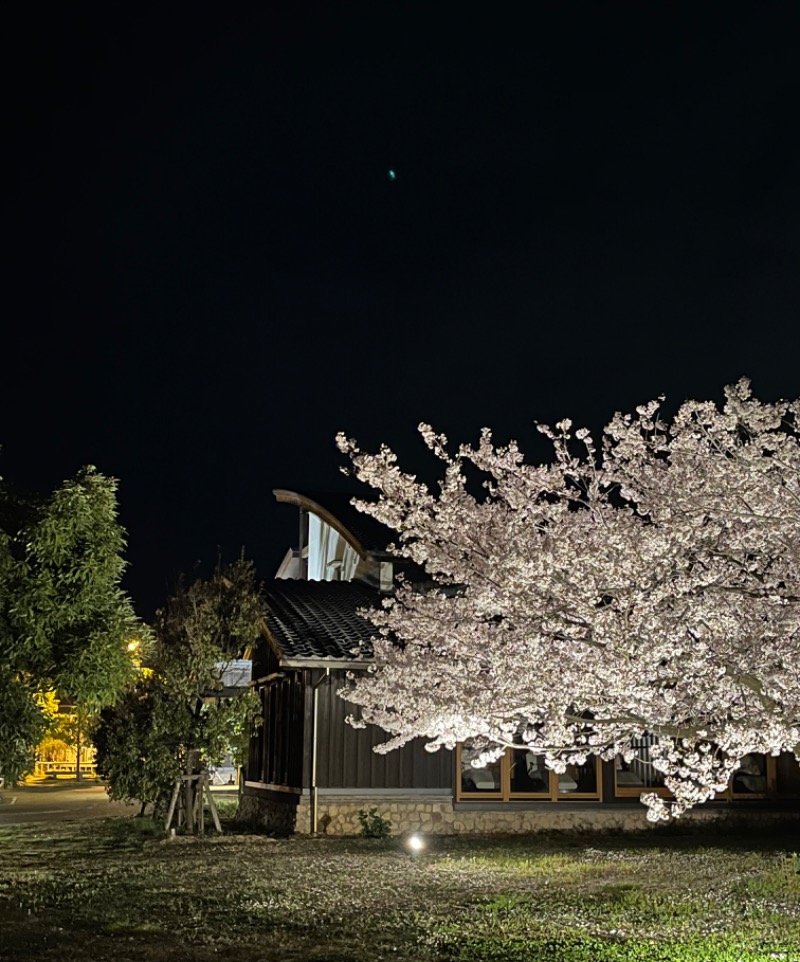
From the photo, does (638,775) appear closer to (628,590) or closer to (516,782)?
(516,782)

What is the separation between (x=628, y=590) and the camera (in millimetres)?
13664

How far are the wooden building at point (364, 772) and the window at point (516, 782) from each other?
0.07ft

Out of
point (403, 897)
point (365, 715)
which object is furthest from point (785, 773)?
point (403, 897)

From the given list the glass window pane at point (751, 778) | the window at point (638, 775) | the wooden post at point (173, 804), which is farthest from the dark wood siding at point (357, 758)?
the glass window pane at point (751, 778)

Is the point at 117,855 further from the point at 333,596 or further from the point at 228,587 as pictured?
the point at 333,596

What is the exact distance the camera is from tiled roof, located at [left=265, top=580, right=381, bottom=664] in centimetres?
1975

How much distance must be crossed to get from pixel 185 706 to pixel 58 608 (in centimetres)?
657

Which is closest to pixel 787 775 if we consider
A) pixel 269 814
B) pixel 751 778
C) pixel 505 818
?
pixel 751 778

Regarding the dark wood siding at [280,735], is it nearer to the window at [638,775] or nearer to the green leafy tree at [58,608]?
the window at [638,775]

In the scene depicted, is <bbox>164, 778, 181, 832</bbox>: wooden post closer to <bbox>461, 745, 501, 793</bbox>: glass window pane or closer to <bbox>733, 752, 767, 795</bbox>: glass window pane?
<bbox>461, 745, 501, 793</bbox>: glass window pane

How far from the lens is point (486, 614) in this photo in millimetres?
15516

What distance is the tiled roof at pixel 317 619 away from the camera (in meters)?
19.8

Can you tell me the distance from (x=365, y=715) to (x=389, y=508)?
3563 millimetres

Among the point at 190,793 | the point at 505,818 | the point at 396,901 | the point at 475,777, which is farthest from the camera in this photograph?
the point at 475,777
